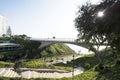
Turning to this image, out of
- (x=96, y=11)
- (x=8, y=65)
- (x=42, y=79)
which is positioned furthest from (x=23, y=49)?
(x=96, y=11)

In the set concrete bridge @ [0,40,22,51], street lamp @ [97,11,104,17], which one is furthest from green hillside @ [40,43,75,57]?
street lamp @ [97,11,104,17]

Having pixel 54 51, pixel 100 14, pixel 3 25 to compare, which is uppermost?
pixel 3 25

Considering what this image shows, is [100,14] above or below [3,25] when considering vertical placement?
below

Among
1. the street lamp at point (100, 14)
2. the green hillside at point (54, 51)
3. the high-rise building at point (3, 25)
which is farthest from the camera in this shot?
the high-rise building at point (3, 25)

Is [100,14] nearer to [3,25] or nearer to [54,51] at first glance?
[54,51]

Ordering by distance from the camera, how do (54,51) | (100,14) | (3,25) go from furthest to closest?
(3,25) < (54,51) < (100,14)

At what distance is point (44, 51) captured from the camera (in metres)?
101

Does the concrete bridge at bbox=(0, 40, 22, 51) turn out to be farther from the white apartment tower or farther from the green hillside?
the white apartment tower

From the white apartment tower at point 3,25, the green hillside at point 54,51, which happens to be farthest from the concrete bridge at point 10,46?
the white apartment tower at point 3,25

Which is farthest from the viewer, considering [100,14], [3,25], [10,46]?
[3,25]

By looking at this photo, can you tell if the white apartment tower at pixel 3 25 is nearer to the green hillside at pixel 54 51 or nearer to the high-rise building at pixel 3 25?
the high-rise building at pixel 3 25

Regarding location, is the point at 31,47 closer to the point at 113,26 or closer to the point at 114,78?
the point at 114,78

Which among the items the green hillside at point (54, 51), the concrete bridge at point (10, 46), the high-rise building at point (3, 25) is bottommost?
the green hillside at point (54, 51)

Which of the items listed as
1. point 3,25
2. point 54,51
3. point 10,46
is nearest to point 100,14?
point 10,46
